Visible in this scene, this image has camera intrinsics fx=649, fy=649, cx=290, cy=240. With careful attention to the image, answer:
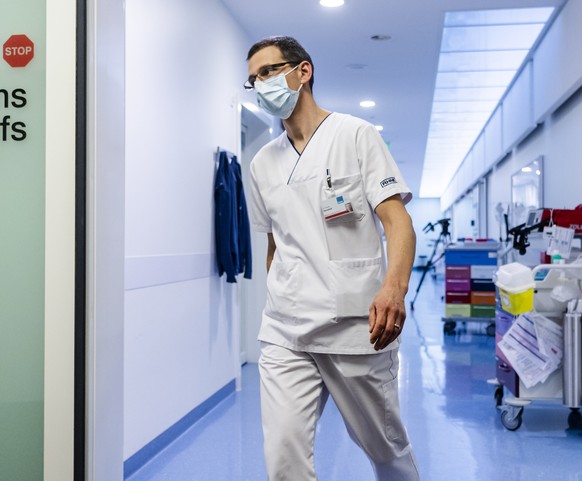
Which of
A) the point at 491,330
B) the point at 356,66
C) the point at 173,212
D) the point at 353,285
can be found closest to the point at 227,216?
the point at 173,212

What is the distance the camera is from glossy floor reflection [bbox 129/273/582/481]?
2.85 m

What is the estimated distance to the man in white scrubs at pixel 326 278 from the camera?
165 cm

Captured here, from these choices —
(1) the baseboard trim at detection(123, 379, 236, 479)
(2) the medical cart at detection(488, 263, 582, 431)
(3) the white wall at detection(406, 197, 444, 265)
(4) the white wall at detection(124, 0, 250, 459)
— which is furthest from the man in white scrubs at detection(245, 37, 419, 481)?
(3) the white wall at detection(406, 197, 444, 265)

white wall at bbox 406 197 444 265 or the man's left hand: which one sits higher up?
white wall at bbox 406 197 444 265

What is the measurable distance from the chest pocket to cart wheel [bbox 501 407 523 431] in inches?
87.5

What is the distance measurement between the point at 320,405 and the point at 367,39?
4.16m

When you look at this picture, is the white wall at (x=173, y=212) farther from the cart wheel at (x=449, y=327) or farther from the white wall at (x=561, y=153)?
the cart wheel at (x=449, y=327)

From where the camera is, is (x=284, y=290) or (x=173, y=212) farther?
(x=173, y=212)

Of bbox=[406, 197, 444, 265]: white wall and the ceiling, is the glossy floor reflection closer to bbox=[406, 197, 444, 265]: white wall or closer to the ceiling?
the ceiling

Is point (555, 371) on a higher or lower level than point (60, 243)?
lower

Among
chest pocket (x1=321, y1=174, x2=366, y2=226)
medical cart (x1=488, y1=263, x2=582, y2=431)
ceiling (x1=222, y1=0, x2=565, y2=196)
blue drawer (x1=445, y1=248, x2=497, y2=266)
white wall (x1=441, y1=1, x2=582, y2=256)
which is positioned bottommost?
medical cart (x1=488, y1=263, x2=582, y2=431)

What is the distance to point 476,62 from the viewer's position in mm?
7172

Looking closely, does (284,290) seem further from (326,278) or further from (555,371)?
(555,371)


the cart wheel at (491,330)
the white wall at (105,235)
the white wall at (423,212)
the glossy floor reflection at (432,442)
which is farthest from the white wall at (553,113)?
the white wall at (423,212)
